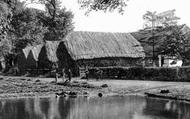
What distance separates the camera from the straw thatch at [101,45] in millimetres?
50562

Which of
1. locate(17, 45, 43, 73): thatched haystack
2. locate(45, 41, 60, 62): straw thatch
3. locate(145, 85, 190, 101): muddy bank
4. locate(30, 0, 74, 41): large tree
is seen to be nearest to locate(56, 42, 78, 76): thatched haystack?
locate(45, 41, 60, 62): straw thatch

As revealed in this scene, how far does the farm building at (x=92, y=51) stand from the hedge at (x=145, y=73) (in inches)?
226

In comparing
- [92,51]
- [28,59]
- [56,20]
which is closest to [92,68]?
[92,51]

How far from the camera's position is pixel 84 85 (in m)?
31.1

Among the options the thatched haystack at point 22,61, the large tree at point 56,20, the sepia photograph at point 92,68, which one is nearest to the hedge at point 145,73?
the sepia photograph at point 92,68

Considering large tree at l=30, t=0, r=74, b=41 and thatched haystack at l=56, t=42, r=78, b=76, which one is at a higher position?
large tree at l=30, t=0, r=74, b=41

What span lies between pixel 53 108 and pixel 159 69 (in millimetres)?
20620

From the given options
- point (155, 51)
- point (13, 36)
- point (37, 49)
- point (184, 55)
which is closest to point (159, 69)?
point (184, 55)

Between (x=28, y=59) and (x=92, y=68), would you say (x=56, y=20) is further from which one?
(x=92, y=68)

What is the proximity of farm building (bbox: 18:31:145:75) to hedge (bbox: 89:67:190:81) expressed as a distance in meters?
5.75

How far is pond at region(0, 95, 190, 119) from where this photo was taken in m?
15.3

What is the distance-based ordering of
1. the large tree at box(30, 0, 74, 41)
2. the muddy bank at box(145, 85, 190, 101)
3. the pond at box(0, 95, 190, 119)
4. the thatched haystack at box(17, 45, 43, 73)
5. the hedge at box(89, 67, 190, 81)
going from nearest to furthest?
the pond at box(0, 95, 190, 119)
the muddy bank at box(145, 85, 190, 101)
the hedge at box(89, 67, 190, 81)
the thatched haystack at box(17, 45, 43, 73)
the large tree at box(30, 0, 74, 41)

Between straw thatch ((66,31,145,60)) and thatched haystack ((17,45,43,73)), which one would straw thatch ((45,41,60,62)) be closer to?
straw thatch ((66,31,145,60))

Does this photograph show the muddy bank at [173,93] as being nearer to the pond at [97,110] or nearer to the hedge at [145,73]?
the pond at [97,110]
